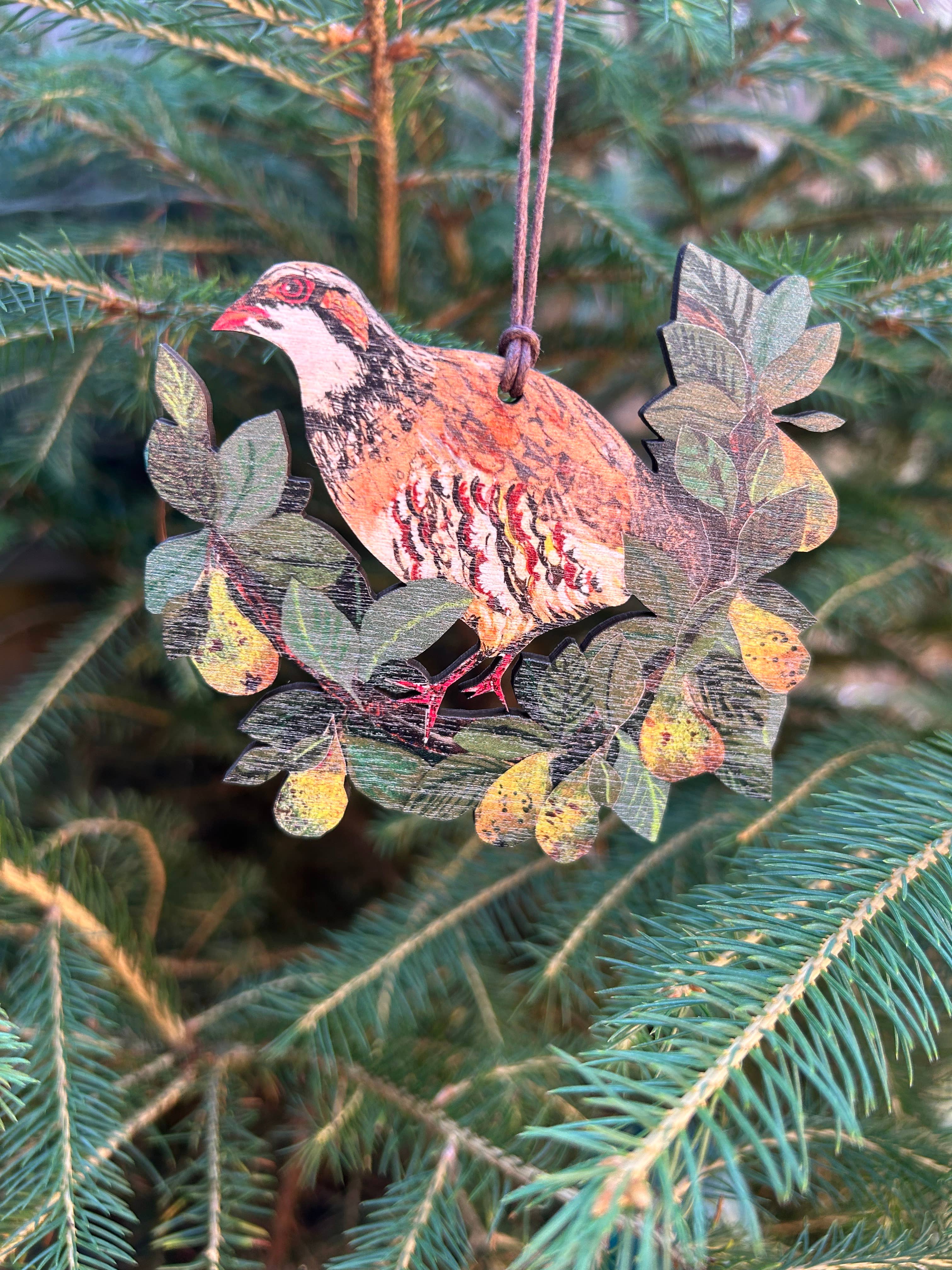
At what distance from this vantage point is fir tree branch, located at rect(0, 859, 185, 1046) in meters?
0.45

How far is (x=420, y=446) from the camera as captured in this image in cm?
42

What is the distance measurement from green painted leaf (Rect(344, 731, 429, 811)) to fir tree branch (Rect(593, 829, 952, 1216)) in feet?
0.65

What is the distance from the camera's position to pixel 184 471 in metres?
0.42

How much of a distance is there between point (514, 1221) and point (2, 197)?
83 cm

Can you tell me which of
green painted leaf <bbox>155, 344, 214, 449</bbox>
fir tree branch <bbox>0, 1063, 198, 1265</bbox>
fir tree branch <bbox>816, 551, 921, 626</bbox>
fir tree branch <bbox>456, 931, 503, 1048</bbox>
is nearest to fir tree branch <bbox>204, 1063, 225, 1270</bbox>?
fir tree branch <bbox>0, 1063, 198, 1265</bbox>

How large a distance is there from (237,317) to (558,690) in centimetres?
25

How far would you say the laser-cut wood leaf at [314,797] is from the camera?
0.43 meters

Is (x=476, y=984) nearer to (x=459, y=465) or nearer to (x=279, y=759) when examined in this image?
(x=279, y=759)

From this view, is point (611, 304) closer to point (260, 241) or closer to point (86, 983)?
point (260, 241)

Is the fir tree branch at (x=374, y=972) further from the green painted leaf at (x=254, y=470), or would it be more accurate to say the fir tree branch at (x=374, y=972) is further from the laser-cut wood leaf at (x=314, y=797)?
the green painted leaf at (x=254, y=470)

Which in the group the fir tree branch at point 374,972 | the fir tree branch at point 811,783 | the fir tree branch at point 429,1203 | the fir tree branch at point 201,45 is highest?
the fir tree branch at point 201,45

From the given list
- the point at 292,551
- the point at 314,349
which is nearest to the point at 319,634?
the point at 292,551

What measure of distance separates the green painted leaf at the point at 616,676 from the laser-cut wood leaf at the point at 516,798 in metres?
0.04

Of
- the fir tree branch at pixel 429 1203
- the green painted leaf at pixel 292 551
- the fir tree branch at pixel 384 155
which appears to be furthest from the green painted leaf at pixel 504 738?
the fir tree branch at pixel 384 155
